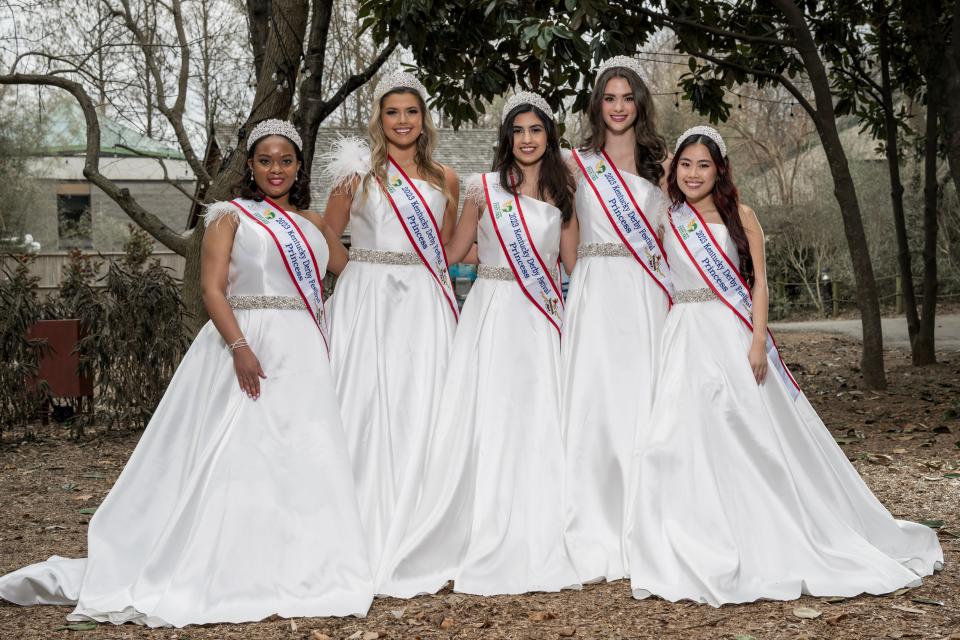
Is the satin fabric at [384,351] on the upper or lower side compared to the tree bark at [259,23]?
lower

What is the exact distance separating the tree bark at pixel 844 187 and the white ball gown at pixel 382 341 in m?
4.68

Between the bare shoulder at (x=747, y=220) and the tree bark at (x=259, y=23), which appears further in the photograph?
the tree bark at (x=259, y=23)

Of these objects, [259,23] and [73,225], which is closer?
[259,23]

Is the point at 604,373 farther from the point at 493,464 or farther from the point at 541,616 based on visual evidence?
the point at 541,616

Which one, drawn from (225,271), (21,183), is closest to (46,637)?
(225,271)

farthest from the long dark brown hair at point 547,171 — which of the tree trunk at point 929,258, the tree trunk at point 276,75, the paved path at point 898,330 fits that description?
the paved path at point 898,330

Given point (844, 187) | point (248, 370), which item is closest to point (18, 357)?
point (248, 370)

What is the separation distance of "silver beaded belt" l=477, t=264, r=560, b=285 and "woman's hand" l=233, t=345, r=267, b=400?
1.00m

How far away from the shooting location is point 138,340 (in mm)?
7586

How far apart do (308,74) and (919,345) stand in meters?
6.88

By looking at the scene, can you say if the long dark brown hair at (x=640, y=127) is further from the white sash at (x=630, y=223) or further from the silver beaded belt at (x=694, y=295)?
the silver beaded belt at (x=694, y=295)

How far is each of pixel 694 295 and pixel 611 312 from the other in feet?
1.05

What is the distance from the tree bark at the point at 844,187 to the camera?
7797mm

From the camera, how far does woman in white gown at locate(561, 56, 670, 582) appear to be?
12.5 feet
